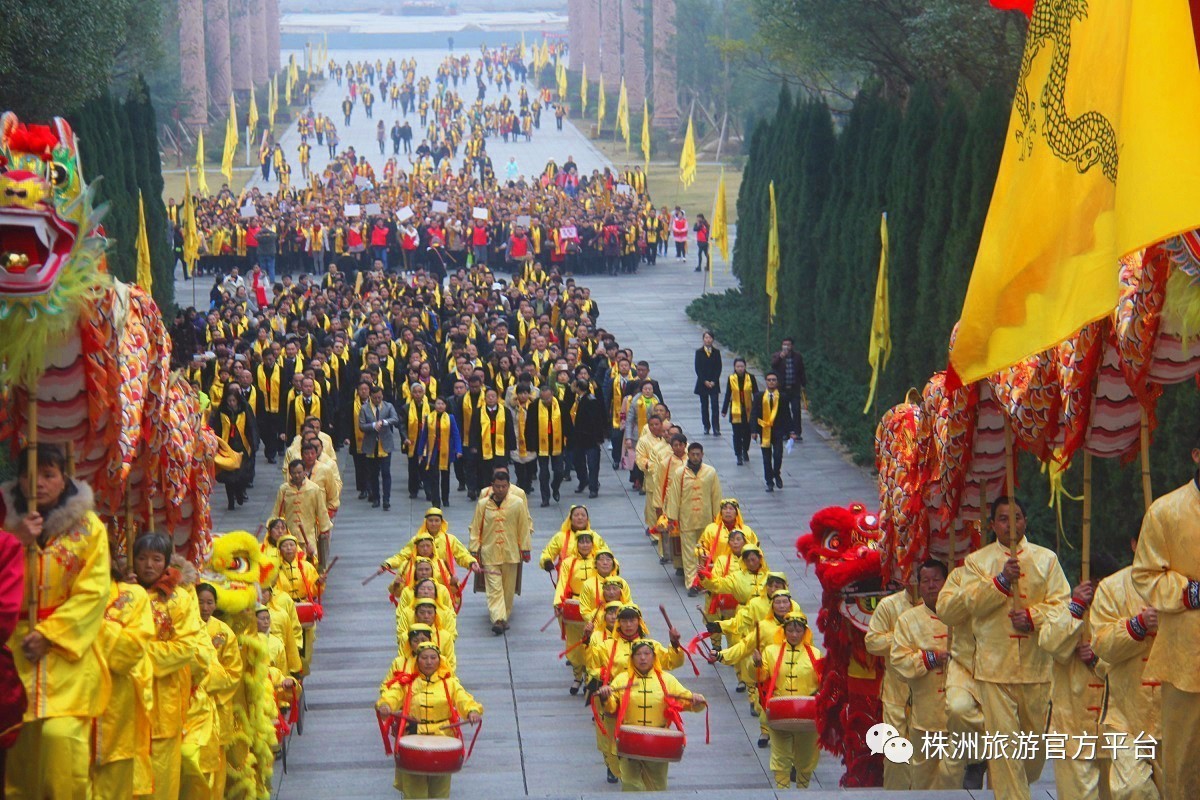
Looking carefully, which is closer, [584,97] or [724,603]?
[724,603]

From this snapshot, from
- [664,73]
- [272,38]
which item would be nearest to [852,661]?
[664,73]

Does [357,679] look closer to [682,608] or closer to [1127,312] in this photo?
[682,608]

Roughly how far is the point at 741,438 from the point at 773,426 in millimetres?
1456

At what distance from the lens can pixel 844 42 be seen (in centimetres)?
3444

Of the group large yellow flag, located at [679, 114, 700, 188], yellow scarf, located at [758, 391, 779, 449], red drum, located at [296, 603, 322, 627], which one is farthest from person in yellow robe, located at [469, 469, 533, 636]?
large yellow flag, located at [679, 114, 700, 188]

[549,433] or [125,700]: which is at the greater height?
[125,700]

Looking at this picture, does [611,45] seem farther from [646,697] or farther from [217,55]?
[646,697]

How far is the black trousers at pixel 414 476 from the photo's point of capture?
22.5m

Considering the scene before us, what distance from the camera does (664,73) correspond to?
70.6m

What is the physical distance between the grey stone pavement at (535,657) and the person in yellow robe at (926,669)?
662mm

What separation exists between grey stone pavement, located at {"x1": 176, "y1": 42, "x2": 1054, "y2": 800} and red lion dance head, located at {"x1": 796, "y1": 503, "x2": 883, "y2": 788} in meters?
0.54

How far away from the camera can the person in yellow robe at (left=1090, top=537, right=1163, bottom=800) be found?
912 centimetres

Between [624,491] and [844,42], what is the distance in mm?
13966

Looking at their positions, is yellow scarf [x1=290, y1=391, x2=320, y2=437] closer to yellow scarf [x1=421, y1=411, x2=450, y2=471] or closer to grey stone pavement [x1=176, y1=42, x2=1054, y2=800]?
grey stone pavement [x1=176, y1=42, x2=1054, y2=800]
